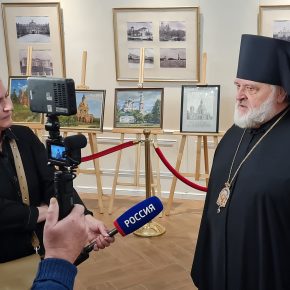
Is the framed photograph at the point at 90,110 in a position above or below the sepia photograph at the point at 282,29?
below

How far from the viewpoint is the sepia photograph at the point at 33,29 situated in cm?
560

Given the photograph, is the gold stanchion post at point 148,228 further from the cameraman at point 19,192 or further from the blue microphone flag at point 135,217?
the blue microphone flag at point 135,217

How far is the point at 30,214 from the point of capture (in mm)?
2158

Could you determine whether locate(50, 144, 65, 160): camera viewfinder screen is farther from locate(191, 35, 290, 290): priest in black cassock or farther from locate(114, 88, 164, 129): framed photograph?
locate(114, 88, 164, 129): framed photograph

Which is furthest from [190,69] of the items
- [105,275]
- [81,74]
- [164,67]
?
[105,275]

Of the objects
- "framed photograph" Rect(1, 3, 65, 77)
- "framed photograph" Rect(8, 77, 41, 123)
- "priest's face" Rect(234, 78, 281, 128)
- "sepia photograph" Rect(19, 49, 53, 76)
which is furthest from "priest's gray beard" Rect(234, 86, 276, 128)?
"sepia photograph" Rect(19, 49, 53, 76)

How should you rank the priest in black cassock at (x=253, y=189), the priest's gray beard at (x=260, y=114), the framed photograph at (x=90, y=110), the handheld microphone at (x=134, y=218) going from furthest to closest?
the framed photograph at (x=90, y=110) < the priest's gray beard at (x=260, y=114) < the priest in black cassock at (x=253, y=189) < the handheld microphone at (x=134, y=218)

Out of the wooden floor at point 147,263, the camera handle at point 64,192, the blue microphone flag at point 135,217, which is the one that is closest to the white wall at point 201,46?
the wooden floor at point 147,263

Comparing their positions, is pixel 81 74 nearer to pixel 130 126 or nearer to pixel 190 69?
pixel 130 126

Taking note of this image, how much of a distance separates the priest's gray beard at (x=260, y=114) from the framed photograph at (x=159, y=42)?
3004 millimetres

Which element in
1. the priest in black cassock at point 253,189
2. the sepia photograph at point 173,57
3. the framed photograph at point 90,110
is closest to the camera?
the priest in black cassock at point 253,189

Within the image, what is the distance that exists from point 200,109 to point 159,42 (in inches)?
43.5

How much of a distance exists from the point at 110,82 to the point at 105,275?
9.12ft

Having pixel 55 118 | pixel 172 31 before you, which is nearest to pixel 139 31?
pixel 172 31
